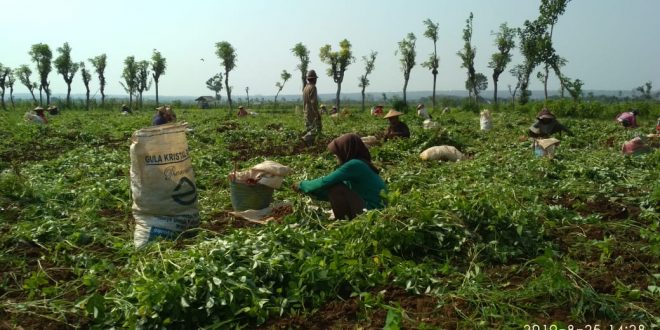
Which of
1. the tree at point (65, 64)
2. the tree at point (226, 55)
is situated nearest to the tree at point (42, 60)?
the tree at point (65, 64)

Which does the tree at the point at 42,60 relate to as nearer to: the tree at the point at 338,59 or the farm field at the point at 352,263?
the tree at the point at 338,59

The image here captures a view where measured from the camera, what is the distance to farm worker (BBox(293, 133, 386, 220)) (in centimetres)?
458

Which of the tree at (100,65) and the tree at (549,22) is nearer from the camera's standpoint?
the tree at (549,22)

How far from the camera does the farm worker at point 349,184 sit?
458 centimetres

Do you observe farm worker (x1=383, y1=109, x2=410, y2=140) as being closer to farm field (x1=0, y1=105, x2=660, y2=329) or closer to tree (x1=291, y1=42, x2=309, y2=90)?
farm field (x1=0, y1=105, x2=660, y2=329)

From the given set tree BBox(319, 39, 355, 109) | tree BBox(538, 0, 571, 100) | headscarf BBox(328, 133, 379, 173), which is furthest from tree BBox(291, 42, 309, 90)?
headscarf BBox(328, 133, 379, 173)

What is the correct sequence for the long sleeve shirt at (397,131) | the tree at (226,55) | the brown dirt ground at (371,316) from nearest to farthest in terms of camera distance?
the brown dirt ground at (371,316) < the long sleeve shirt at (397,131) < the tree at (226,55)

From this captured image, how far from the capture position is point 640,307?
2877mm

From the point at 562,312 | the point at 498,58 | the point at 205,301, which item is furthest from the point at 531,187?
the point at 498,58

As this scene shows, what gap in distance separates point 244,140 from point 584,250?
28.9 ft

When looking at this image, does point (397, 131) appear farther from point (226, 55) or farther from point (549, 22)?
point (226, 55)

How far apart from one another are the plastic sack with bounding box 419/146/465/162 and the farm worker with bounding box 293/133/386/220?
3.65 m

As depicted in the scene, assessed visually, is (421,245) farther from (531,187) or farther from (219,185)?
(219,185)

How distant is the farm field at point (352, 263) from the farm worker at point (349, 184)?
19 cm
